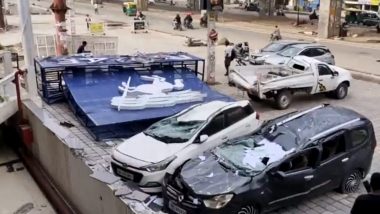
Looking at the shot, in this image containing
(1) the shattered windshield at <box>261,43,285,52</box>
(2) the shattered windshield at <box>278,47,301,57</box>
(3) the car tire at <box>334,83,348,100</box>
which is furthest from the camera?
(1) the shattered windshield at <box>261,43,285,52</box>

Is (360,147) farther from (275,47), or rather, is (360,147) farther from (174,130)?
(275,47)

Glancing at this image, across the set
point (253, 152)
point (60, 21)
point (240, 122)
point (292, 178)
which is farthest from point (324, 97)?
point (60, 21)

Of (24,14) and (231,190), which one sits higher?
(24,14)

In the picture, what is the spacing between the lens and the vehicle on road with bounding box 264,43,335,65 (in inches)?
741

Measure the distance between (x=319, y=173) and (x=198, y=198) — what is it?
7.69ft

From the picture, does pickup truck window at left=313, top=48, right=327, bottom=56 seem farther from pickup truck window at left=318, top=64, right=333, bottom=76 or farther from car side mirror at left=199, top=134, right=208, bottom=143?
car side mirror at left=199, top=134, right=208, bottom=143

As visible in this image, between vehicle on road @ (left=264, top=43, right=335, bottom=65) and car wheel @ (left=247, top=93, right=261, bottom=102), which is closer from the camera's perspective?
car wheel @ (left=247, top=93, right=261, bottom=102)

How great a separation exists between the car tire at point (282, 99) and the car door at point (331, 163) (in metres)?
6.25

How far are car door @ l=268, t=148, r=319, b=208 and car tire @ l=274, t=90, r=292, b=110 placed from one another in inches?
264

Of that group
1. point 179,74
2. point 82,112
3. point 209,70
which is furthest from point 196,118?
point 209,70

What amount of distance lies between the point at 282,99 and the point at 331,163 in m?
6.60

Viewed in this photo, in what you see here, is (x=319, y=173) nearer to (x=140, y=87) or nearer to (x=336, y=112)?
(x=336, y=112)

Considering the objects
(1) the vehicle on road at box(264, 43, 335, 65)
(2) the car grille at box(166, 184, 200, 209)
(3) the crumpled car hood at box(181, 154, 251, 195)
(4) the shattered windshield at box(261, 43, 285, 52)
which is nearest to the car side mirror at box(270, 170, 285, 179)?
(3) the crumpled car hood at box(181, 154, 251, 195)

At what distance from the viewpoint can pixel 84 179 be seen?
31.1 feet
